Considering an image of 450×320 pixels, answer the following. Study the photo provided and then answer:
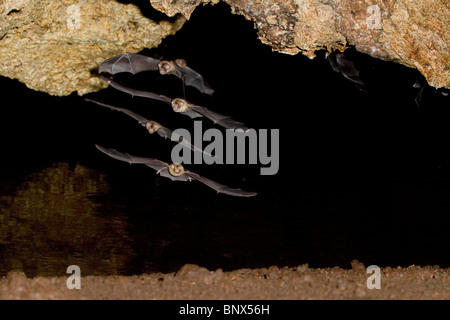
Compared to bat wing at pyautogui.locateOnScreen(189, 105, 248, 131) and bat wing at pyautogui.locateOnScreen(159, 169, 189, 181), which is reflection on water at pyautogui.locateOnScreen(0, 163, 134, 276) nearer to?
bat wing at pyautogui.locateOnScreen(159, 169, 189, 181)

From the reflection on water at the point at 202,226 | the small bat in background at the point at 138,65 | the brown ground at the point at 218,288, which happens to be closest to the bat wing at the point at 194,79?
the small bat in background at the point at 138,65

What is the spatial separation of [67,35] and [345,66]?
261 cm

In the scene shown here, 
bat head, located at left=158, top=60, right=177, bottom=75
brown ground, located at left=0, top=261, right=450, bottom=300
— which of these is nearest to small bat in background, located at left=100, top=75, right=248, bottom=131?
bat head, located at left=158, top=60, right=177, bottom=75

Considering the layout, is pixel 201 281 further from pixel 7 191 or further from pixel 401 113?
pixel 401 113

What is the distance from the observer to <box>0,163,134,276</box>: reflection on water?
3.63m

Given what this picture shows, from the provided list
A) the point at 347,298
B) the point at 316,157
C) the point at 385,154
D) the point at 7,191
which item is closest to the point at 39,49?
the point at 7,191

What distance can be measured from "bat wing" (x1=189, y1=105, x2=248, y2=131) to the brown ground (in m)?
2.21

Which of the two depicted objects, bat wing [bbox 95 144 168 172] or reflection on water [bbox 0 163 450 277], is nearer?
reflection on water [bbox 0 163 450 277]

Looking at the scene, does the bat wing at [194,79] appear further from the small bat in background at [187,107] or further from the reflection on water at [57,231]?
the reflection on water at [57,231]

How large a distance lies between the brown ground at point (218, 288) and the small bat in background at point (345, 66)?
86.2 inches

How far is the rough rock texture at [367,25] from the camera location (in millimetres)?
3146

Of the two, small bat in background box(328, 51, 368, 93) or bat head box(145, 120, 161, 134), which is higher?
small bat in background box(328, 51, 368, 93)

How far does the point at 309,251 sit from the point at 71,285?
2.28 m

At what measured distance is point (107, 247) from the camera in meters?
4.03
